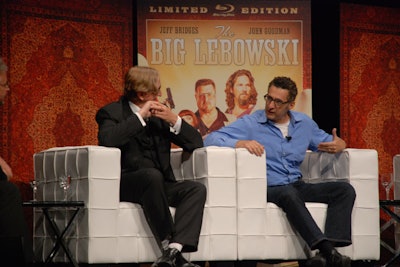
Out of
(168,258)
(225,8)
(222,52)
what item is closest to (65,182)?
(168,258)

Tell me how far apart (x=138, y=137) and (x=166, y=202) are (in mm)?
489

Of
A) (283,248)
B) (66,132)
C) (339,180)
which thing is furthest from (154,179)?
(66,132)

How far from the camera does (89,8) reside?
21.4 feet

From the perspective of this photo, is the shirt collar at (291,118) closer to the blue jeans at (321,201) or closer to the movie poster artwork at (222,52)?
the blue jeans at (321,201)

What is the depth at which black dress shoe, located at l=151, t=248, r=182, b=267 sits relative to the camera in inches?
166

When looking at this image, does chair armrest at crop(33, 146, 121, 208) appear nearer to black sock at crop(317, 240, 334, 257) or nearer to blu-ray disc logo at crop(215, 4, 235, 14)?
black sock at crop(317, 240, 334, 257)

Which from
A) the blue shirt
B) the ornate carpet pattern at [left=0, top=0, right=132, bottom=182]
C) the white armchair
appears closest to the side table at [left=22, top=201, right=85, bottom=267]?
the white armchair

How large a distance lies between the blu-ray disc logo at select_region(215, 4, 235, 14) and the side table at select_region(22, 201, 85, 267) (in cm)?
275

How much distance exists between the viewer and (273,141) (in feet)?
16.4

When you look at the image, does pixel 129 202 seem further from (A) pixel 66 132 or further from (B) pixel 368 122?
(B) pixel 368 122

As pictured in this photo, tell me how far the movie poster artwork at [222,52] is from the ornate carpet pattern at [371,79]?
1.48 feet

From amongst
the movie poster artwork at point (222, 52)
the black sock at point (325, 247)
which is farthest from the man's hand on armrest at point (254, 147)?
the movie poster artwork at point (222, 52)

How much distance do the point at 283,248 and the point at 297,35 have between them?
2.58 meters

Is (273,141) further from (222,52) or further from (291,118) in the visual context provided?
(222,52)
